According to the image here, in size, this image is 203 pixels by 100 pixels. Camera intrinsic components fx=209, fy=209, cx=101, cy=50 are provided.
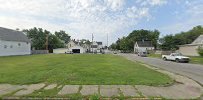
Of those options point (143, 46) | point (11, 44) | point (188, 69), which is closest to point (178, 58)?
point (188, 69)

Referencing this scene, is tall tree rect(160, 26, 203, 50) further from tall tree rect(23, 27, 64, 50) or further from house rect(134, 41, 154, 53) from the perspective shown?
tall tree rect(23, 27, 64, 50)

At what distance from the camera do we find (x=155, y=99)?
7.49 m

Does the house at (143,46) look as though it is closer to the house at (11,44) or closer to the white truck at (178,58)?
the house at (11,44)

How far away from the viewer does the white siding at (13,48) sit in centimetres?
4583

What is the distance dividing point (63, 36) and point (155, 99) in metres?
141

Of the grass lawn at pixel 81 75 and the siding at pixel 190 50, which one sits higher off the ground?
the siding at pixel 190 50

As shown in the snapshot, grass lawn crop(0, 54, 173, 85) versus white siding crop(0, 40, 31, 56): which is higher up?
white siding crop(0, 40, 31, 56)

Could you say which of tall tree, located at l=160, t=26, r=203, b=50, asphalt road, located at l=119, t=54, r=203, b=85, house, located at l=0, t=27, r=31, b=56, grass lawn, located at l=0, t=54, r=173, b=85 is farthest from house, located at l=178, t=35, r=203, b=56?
house, located at l=0, t=27, r=31, b=56

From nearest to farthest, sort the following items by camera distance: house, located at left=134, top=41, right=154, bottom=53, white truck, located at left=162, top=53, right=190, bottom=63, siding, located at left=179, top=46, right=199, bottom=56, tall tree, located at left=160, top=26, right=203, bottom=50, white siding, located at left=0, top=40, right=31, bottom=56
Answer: white truck, located at left=162, top=53, right=190, bottom=63 → white siding, located at left=0, top=40, right=31, bottom=56 → siding, located at left=179, top=46, right=199, bottom=56 → tall tree, located at left=160, top=26, right=203, bottom=50 → house, located at left=134, top=41, right=154, bottom=53

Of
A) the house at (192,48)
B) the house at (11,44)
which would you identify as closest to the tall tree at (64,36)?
the house at (11,44)

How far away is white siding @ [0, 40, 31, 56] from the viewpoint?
150 feet

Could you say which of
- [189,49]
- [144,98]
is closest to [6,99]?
[144,98]

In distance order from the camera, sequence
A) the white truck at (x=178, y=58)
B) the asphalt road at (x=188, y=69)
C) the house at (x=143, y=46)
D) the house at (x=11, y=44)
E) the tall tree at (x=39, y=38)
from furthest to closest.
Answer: the house at (x=143, y=46) → the tall tree at (x=39, y=38) → the house at (x=11, y=44) → the white truck at (x=178, y=58) → the asphalt road at (x=188, y=69)

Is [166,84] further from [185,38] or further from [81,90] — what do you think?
[185,38]
